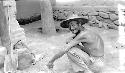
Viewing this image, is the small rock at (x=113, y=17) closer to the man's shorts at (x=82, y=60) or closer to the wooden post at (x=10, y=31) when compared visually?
the wooden post at (x=10, y=31)

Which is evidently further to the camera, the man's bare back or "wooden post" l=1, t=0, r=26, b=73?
"wooden post" l=1, t=0, r=26, b=73

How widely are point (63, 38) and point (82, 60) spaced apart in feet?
11.1

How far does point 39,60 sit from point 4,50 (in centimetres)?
88

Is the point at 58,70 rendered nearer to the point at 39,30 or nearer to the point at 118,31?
the point at 118,31

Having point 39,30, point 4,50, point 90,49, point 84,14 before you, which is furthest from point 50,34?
point 90,49

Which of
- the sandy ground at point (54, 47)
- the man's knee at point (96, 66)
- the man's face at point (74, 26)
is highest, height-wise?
the man's face at point (74, 26)

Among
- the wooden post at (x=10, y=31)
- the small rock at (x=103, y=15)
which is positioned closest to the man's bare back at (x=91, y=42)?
the wooden post at (x=10, y=31)

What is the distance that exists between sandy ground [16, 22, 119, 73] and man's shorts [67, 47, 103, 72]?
516mm

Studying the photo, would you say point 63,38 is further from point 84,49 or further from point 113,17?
point 84,49

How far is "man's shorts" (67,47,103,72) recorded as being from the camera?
4.49 m

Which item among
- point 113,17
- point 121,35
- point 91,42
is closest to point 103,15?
point 113,17

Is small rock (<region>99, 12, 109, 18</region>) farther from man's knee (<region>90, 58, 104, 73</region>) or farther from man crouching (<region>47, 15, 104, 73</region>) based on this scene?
man's knee (<region>90, 58, 104, 73</region>)

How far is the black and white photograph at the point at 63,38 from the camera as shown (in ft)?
14.8

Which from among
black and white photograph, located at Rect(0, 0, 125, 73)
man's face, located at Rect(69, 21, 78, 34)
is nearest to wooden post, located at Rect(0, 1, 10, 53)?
black and white photograph, located at Rect(0, 0, 125, 73)
